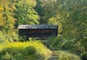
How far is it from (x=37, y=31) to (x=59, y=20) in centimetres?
1229

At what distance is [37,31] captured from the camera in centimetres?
3500

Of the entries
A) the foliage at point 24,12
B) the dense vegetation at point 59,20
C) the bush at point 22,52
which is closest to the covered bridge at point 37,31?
the dense vegetation at point 59,20

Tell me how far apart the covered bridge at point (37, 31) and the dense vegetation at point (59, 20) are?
1071mm

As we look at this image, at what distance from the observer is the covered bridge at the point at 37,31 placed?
34625 mm

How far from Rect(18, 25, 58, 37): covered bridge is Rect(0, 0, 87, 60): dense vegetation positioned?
1071 millimetres

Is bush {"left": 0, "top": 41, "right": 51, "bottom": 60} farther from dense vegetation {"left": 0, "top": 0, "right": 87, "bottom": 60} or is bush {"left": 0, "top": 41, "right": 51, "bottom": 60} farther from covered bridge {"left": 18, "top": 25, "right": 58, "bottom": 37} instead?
covered bridge {"left": 18, "top": 25, "right": 58, "bottom": 37}

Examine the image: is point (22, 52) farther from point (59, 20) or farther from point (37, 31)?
point (37, 31)

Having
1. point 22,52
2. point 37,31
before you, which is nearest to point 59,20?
point 22,52

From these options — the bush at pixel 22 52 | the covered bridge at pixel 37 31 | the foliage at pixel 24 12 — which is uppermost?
the foliage at pixel 24 12

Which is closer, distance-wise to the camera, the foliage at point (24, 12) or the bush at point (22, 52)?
the bush at point (22, 52)

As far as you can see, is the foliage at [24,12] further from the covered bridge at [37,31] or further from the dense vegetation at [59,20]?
the covered bridge at [37,31]

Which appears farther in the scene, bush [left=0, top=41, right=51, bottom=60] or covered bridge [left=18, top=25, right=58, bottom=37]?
covered bridge [left=18, top=25, right=58, bottom=37]

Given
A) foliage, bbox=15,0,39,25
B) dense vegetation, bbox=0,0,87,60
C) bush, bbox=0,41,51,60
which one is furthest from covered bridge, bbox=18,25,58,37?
bush, bbox=0,41,51,60

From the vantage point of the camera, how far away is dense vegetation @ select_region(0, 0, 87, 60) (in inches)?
771
